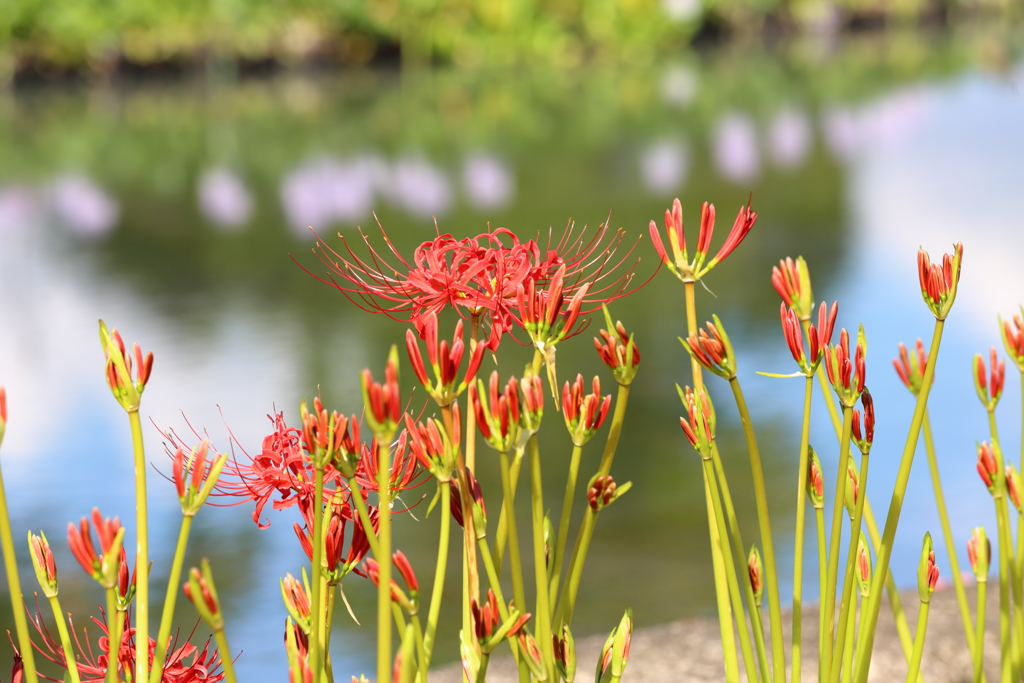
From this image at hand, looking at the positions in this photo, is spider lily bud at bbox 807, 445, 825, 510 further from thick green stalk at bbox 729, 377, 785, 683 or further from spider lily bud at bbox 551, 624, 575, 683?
spider lily bud at bbox 551, 624, 575, 683

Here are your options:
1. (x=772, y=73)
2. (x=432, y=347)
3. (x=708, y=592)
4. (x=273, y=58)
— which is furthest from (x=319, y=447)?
(x=273, y=58)

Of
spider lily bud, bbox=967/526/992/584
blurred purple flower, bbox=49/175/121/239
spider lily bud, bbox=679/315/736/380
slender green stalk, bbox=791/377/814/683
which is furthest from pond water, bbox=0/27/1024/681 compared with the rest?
spider lily bud, bbox=679/315/736/380

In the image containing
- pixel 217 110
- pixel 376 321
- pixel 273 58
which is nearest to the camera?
pixel 376 321

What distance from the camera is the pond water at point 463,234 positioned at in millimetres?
2277

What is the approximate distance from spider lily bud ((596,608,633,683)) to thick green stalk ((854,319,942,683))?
181 mm

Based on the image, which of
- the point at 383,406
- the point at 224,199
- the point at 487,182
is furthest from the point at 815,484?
the point at 224,199

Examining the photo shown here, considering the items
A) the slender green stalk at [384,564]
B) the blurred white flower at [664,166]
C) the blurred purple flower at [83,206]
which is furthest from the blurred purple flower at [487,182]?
the slender green stalk at [384,564]

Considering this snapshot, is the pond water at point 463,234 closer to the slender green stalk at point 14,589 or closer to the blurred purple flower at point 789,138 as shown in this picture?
the blurred purple flower at point 789,138

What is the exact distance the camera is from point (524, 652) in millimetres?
699

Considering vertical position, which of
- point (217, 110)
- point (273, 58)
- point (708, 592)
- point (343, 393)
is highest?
point (273, 58)

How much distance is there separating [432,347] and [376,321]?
333 cm

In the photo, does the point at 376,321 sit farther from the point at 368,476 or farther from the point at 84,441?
the point at 368,476

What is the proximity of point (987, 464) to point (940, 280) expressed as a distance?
26 cm

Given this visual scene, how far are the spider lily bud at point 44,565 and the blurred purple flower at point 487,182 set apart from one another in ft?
16.7
